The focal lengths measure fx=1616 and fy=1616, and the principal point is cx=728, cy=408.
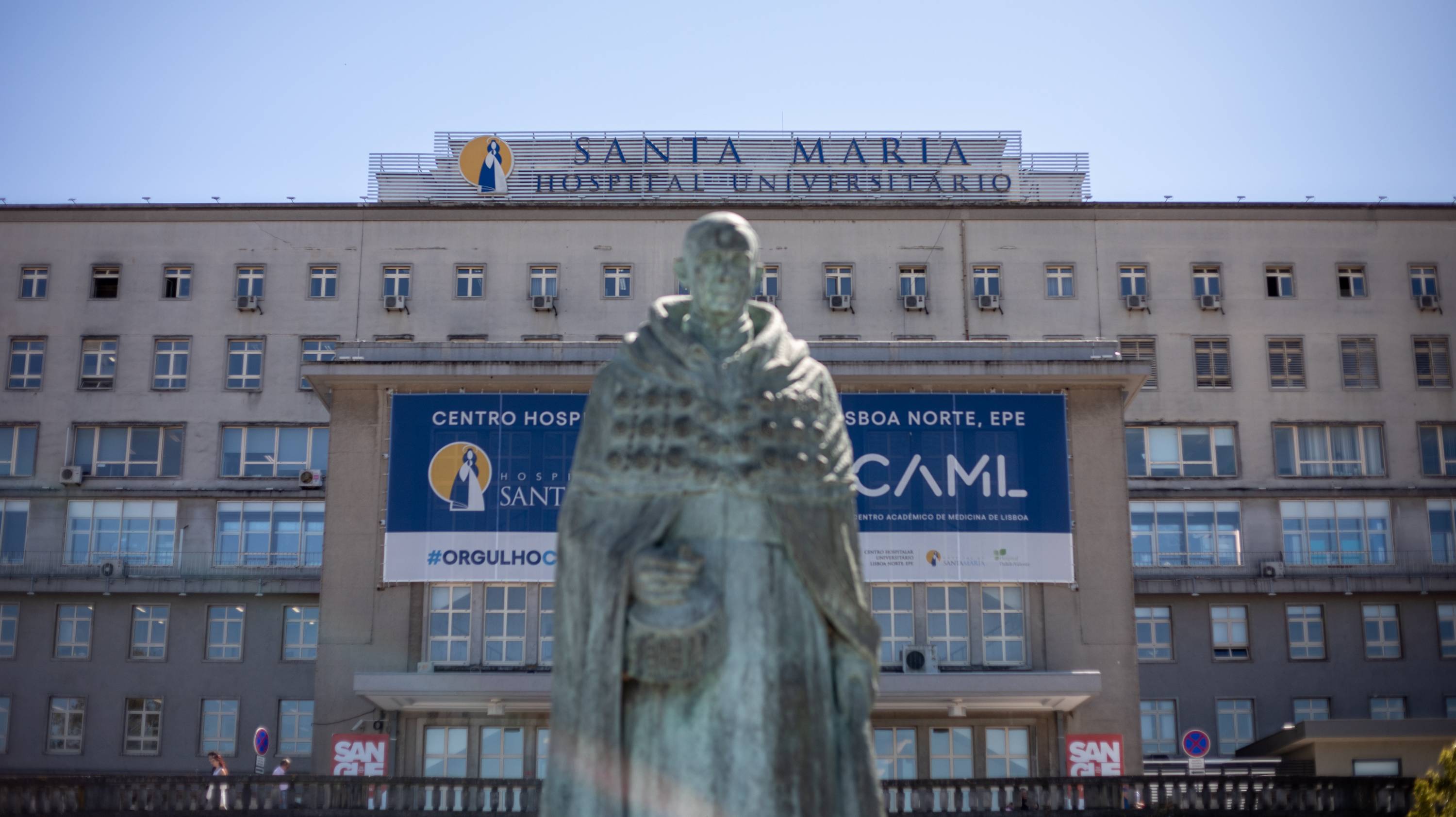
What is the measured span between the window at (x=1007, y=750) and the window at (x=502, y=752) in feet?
49.8

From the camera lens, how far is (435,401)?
52688 millimetres

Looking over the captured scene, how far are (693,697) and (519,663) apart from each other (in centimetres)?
4431

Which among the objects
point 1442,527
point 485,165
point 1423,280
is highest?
point 485,165

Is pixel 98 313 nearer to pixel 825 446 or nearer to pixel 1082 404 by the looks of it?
pixel 1082 404

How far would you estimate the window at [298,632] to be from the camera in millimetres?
69812

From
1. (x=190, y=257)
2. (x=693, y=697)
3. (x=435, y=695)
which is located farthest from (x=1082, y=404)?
(x=693, y=697)

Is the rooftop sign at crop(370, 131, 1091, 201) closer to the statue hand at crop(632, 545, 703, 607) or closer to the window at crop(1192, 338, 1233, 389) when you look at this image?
the window at crop(1192, 338, 1233, 389)

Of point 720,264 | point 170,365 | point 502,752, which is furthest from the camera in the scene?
point 170,365

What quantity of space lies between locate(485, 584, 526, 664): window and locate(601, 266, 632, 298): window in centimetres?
2326

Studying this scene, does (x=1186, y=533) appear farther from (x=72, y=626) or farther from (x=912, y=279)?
(x=72, y=626)

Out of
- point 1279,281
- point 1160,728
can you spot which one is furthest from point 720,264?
point 1279,281

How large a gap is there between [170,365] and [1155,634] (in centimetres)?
4571

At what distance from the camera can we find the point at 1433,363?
74625 mm

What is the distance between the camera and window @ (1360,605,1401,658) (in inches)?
2808
